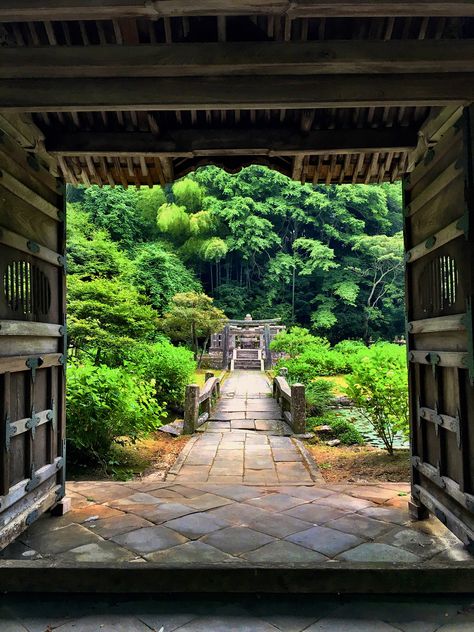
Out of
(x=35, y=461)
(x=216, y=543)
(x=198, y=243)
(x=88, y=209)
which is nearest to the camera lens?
(x=216, y=543)

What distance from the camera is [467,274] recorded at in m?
2.70

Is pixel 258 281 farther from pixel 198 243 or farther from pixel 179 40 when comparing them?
pixel 179 40

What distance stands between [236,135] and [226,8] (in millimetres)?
1460

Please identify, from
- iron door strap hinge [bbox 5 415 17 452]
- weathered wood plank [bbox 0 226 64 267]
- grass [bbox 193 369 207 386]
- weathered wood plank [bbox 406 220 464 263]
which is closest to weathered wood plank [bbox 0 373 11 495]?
iron door strap hinge [bbox 5 415 17 452]

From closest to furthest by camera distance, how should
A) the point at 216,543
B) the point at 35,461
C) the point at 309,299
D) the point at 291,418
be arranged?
the point at 216,543 < the point at 35,461 < the point at 291,418 < the point at 309,299

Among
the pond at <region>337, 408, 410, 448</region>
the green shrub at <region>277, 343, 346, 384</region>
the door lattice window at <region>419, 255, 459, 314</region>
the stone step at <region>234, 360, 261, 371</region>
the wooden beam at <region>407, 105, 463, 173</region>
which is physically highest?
the wooden beam at <region>407, 105, 463, 173</region>

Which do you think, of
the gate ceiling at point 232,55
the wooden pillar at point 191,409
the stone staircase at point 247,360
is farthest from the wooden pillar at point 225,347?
the gate ceiling at point 232,55

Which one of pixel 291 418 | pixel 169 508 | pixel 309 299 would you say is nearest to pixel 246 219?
pixel 309 299

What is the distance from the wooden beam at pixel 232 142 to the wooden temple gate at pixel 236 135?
1 centimetres

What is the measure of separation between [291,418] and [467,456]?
5.63m

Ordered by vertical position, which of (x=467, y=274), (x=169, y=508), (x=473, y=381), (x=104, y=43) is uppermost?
(x=104, y=43)

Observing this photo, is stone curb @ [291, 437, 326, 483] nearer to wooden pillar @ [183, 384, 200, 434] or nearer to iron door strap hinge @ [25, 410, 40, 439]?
wooden pillar @ [183, 384, 200, 434]

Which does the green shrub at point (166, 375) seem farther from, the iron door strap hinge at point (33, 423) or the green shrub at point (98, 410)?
the iron door strap hinge at point (33, 423)

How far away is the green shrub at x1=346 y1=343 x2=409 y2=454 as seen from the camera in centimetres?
608
